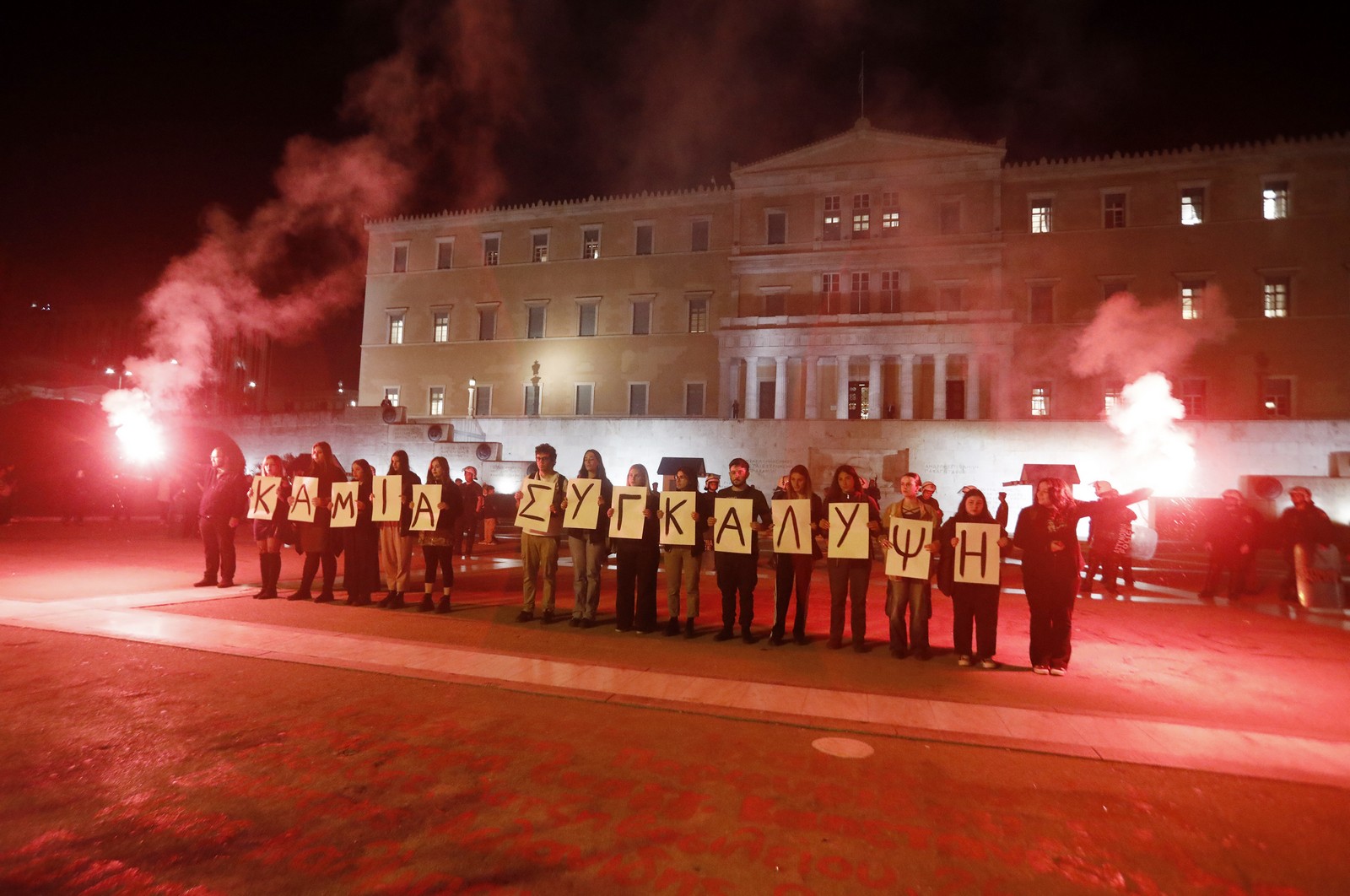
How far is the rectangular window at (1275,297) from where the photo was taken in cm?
3266

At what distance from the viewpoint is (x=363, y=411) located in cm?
3531

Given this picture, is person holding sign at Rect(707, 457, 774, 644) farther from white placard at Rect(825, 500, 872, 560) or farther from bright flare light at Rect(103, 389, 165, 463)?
bright flare light at Rect(103, 389, 165, 463)

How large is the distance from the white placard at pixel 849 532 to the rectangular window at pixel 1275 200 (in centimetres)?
3788

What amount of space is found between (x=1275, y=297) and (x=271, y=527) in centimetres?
4191

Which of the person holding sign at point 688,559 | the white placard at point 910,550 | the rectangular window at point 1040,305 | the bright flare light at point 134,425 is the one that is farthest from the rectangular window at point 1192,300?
the bright flare light at point 134,425

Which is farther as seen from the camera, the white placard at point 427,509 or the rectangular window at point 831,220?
the rectangular window at point 831,220

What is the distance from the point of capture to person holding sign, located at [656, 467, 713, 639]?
8.16m

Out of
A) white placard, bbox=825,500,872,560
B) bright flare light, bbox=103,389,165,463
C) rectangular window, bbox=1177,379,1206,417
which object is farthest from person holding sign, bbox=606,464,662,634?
rectangular window, bbox=1177,379,1206,417

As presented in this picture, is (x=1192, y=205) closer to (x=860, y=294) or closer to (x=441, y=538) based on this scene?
(x=860, y=294)

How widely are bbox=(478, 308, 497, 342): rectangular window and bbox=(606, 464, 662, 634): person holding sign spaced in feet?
125

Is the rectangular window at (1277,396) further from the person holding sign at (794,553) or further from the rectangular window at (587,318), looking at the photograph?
the person holding sign at (794,553)

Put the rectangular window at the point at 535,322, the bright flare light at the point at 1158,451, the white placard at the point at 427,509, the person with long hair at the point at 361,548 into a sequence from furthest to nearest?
the rectangular window at the point at 535,322
the bright flare light at the point at 1158,451
the person with long hair at the point at 361,548
the white placard at the point at 427,509

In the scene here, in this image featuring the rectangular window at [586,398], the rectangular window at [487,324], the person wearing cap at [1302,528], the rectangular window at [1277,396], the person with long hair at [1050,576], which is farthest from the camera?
the rectangular window at [487,324]

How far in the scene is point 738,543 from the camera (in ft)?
26.0
